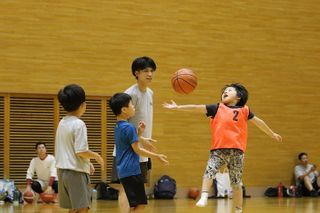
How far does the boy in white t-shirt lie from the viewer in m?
6.14

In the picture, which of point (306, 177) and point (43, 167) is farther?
point (306, 177)

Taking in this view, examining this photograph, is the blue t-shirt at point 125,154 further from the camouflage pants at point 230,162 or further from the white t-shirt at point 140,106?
the camouflage pants at point 230,162

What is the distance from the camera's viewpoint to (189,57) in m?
16.4

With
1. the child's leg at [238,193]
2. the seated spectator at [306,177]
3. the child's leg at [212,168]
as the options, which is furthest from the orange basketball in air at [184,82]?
the seated spectator at [306,177]

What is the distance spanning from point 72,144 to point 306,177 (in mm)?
12074

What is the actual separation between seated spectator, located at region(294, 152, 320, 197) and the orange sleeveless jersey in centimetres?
910

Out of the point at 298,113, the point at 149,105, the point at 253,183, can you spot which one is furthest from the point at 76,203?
the point at 298,113

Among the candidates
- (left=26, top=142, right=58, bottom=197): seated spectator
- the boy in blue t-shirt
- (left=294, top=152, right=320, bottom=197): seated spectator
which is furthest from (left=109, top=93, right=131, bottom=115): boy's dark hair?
(left=294, top=152, right=320, bottom=197): seated spectator

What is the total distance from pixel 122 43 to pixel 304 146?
6168mm

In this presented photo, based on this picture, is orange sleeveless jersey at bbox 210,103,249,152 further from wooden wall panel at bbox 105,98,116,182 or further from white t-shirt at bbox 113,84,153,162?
wooden wall panel at bbox 105,98,116,182

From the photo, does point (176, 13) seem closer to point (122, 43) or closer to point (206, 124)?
point (122, 43)

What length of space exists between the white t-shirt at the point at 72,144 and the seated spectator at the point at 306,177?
1193 centimetres

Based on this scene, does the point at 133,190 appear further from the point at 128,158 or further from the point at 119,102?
the point at 119,102

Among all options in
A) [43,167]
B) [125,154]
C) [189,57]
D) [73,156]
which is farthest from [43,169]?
[73,156]
